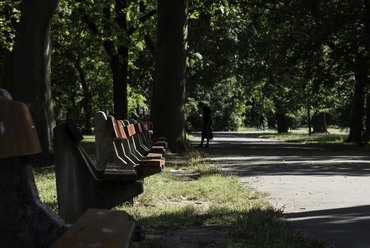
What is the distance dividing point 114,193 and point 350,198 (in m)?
3.86

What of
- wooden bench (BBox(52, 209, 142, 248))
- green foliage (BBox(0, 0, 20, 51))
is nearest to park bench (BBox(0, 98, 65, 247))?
wooden bench (BBox(52, 209, 142, 248))

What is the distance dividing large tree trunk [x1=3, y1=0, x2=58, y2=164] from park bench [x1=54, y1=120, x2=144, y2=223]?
7.03m

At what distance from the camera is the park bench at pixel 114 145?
5.72 m

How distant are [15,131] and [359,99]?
2316 centimetres

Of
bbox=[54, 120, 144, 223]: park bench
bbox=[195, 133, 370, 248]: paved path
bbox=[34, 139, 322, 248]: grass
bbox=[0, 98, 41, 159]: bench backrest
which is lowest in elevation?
bbox=[195, 133, 370, 248]: paved path

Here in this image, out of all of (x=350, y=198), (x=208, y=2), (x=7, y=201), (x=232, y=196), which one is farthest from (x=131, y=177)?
(x=208, y=2)

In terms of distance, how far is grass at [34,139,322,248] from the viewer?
188 inches

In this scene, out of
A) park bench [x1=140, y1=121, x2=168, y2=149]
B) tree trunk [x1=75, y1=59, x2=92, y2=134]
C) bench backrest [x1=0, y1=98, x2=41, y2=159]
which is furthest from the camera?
tree trunk [x1=75, y1=59, x2=92, y2=134]

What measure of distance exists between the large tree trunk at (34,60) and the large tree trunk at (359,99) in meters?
13.1

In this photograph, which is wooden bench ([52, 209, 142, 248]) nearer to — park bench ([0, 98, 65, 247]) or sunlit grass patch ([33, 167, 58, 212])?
park bench ([0, 98, 65, 247])

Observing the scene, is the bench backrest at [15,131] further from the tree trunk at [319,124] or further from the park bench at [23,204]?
the tree trunk at [319,124]

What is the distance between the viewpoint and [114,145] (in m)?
6.06

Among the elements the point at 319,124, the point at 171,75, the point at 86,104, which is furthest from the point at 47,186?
the point at 319,124

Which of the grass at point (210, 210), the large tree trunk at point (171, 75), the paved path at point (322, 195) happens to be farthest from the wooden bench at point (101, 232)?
the large tree trunk at point (171, 75)
